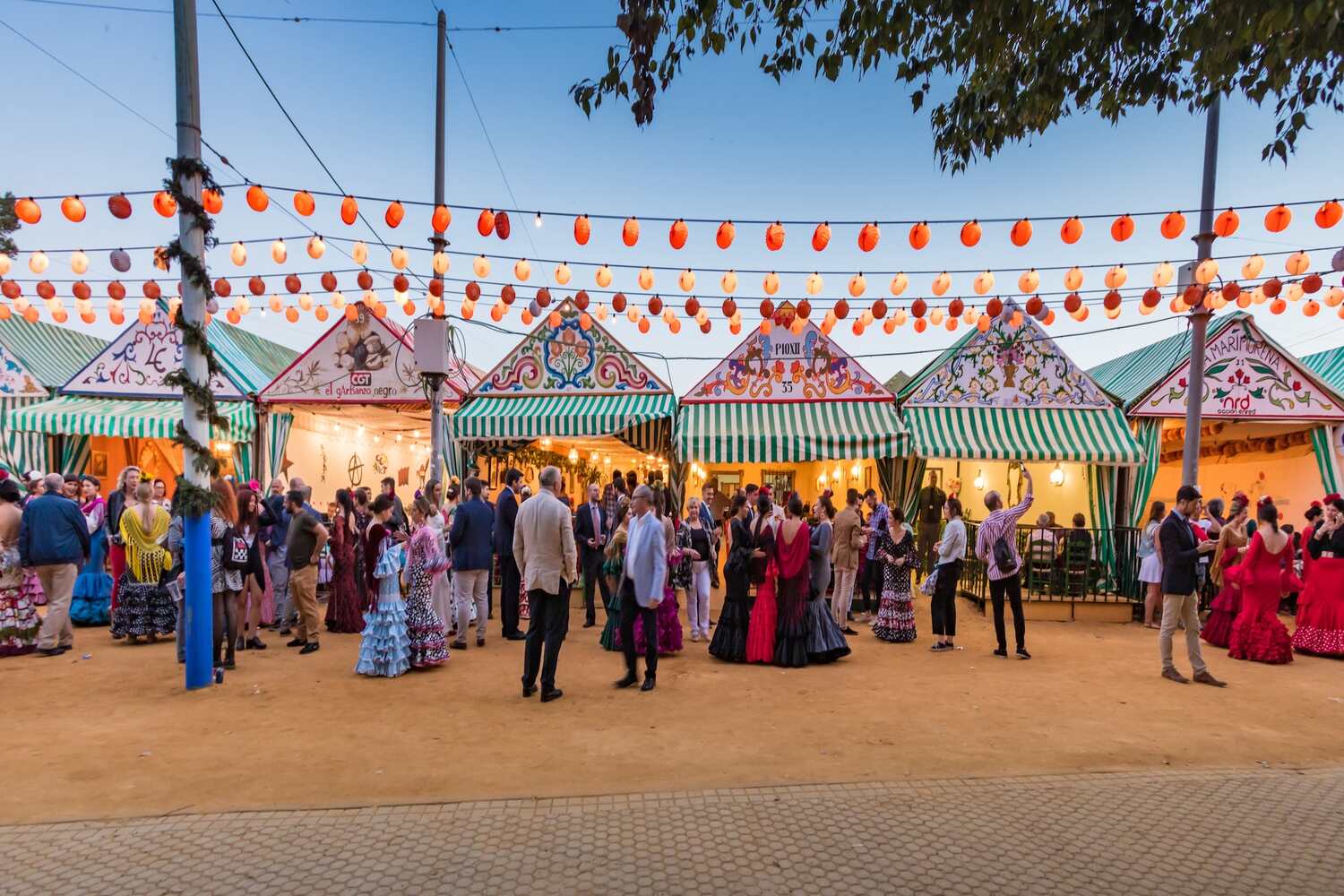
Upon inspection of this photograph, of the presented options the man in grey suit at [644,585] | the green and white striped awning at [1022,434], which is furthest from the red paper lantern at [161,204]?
the green and white striped awning at [1022,434]

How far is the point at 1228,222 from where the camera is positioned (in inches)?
341

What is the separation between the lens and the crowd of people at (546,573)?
20.7 ft

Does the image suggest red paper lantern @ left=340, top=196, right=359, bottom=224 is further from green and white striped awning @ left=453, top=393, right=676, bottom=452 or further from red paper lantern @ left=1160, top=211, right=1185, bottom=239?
red paper lantern @ left=1160, top=211, right=1185, bottom=239

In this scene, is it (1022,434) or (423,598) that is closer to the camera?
(423,598)

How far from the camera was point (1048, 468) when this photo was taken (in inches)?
583

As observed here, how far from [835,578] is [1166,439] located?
1096 centimetres

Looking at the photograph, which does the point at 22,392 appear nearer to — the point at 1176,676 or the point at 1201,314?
the point at 1176,676

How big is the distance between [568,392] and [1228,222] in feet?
30.8

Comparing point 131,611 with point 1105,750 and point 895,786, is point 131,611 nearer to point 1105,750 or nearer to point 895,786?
point 895,786

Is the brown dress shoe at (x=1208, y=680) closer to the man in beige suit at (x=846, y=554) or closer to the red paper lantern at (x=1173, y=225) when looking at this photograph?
the man in beige suit at (x=846, y=554)

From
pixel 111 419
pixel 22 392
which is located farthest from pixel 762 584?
pixel 22 392

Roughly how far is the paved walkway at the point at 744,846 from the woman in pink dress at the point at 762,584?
309 cm

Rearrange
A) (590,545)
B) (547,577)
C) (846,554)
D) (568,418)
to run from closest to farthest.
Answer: (547,577), (590,545), (846,554), (568,418)

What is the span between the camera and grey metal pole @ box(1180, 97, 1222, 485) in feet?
29.3
